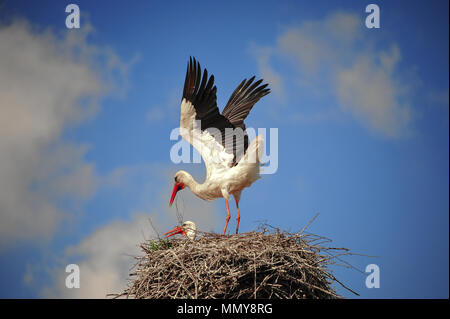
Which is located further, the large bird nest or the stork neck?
the stork neck

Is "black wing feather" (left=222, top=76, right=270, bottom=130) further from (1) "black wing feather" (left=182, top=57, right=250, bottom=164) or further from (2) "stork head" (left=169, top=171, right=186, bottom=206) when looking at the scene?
(2) "stork head" (left=169, top=171, right=186, bottom=206)

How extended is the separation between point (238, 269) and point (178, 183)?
2835mm

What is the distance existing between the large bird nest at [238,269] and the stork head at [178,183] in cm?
187

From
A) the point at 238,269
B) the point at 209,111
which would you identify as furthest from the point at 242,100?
the point at 238,269

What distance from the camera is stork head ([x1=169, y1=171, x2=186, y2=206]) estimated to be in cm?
705

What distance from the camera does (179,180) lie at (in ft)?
23.3

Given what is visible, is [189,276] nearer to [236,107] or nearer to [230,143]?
[230,143]

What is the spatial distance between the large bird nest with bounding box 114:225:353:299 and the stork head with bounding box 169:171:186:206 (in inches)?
73.4

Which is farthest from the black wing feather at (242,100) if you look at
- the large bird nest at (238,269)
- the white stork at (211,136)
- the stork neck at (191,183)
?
the large bird nest at (238,269)

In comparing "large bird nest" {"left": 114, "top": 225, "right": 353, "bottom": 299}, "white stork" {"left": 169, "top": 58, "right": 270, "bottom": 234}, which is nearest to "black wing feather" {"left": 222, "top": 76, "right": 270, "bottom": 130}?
"white stork" {"left": 169, "top": 58, "right": 270, "bottom": 234}

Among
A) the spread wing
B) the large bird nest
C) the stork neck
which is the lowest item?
the large bird nest

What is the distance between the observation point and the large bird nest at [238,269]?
453 centimetres
